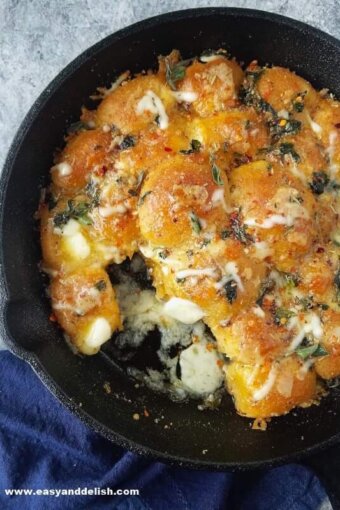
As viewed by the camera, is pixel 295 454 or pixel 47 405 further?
pixel 47 405

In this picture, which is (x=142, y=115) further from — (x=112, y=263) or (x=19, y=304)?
(x=19, y=304)

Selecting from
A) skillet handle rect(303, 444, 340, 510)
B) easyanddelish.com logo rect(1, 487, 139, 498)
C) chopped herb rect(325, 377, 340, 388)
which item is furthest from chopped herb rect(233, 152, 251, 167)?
easyanddelish.com logo rect(1, 487, 139, 498)

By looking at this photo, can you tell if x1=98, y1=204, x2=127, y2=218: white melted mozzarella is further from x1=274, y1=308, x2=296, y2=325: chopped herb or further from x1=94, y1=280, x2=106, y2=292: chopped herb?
x1=274, y1=308, x2=296, y2=325: chopped herb

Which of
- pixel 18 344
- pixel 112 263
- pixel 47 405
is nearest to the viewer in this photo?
pixel 18 344

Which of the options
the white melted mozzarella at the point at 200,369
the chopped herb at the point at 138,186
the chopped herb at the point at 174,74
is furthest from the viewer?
the white melted mozzarella at the point at 200,369

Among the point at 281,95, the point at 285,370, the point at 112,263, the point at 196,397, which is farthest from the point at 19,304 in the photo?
the point at 281,95

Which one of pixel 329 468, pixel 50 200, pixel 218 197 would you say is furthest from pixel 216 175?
pixel 329 468

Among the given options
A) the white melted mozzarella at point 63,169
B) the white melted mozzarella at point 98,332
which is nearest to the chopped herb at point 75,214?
the white melted mozzarella at point 63,169

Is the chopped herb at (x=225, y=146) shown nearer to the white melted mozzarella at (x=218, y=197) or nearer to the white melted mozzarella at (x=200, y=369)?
the white melted mozzarella at (x=218, y=197)
